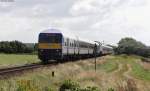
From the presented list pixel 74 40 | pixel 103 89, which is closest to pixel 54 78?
pixel 103 89

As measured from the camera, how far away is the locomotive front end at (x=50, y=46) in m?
43.4

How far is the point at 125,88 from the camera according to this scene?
87.4ft

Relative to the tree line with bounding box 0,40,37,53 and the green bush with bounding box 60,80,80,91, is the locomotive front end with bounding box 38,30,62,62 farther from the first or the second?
the tree line with bounding box 0,40,37,53

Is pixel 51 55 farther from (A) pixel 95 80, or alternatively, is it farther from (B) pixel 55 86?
(B) pixel 55 86

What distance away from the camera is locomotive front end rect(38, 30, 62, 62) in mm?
43438

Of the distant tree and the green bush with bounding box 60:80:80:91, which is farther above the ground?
the green bush with bounding box 60:80:80:91

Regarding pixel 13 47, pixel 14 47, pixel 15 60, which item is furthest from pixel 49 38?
pixel 14 47

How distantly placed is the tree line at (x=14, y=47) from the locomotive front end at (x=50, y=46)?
2501 inches

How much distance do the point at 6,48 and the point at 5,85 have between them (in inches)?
3585

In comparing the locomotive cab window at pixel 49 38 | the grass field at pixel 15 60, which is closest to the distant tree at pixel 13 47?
the grass field at pixel 15 60

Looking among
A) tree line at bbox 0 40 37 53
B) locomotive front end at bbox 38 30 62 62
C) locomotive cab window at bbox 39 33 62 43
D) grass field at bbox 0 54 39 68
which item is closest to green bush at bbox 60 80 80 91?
grass field at bbox 0 54 39 68

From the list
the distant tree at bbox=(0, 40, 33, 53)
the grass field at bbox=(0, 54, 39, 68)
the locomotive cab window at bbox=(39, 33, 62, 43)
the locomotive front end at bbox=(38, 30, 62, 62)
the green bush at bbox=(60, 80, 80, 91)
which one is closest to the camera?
the green bush at bbox=(60, 80, 80, 91)

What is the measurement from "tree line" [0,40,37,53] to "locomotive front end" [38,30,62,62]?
208ft

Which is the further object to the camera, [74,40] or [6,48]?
[6,48]
